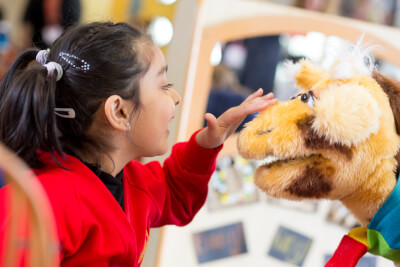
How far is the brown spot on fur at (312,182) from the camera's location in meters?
0.61

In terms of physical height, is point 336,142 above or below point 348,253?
above

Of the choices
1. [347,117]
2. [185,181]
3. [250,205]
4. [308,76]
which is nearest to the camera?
[347,117]

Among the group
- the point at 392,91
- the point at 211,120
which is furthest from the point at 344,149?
the point at 211,120

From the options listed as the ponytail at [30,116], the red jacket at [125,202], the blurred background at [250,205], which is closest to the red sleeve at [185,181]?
the red jacket at [125,202]

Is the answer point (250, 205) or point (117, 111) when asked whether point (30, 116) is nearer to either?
point (117, 111)

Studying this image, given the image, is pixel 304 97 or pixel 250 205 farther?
pixel 250 205

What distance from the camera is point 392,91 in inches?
25.6

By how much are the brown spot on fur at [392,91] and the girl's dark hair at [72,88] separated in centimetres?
34

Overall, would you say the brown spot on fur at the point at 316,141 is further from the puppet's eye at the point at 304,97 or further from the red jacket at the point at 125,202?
the red jacket at the point at 125,202

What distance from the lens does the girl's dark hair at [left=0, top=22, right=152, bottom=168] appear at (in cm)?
64

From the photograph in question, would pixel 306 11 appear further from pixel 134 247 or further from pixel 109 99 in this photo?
pixel 134 247

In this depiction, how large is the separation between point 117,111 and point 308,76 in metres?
0.29

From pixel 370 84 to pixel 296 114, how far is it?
0.11 m

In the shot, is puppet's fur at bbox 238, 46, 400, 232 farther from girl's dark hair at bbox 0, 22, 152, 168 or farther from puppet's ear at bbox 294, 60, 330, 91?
girl's dark hair at bbox 0, 22, 152, 168
